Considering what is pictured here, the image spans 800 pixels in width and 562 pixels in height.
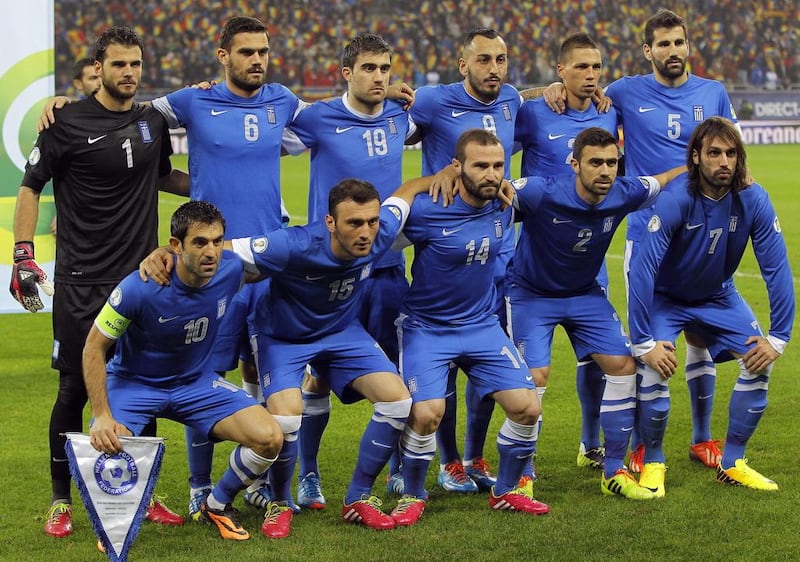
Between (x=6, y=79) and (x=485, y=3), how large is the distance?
28.9 metres

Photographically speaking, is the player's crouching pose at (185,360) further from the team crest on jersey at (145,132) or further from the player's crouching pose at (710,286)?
the player's crouching pose at (710,286)

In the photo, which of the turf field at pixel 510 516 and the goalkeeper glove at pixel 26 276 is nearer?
the turf field at pixel 510 516

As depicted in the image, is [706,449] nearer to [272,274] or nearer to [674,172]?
[674,172]

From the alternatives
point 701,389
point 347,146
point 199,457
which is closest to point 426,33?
point 701,389

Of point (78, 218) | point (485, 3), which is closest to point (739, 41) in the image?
point (485, 3)

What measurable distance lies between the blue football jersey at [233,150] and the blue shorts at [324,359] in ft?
2.21

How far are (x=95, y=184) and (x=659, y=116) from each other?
310 centimetres

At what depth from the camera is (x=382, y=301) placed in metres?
6.16

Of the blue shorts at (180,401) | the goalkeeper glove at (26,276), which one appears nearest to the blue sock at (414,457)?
the blue shorts at (180,401)

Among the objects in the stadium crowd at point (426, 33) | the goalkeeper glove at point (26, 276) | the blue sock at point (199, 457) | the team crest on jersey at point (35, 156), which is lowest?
the blue sock at point (199, 457)

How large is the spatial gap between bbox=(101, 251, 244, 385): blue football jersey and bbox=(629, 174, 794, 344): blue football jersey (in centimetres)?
198

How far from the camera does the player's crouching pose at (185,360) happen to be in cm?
511

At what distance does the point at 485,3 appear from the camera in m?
36.0

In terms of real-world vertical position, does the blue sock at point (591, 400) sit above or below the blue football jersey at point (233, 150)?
below
